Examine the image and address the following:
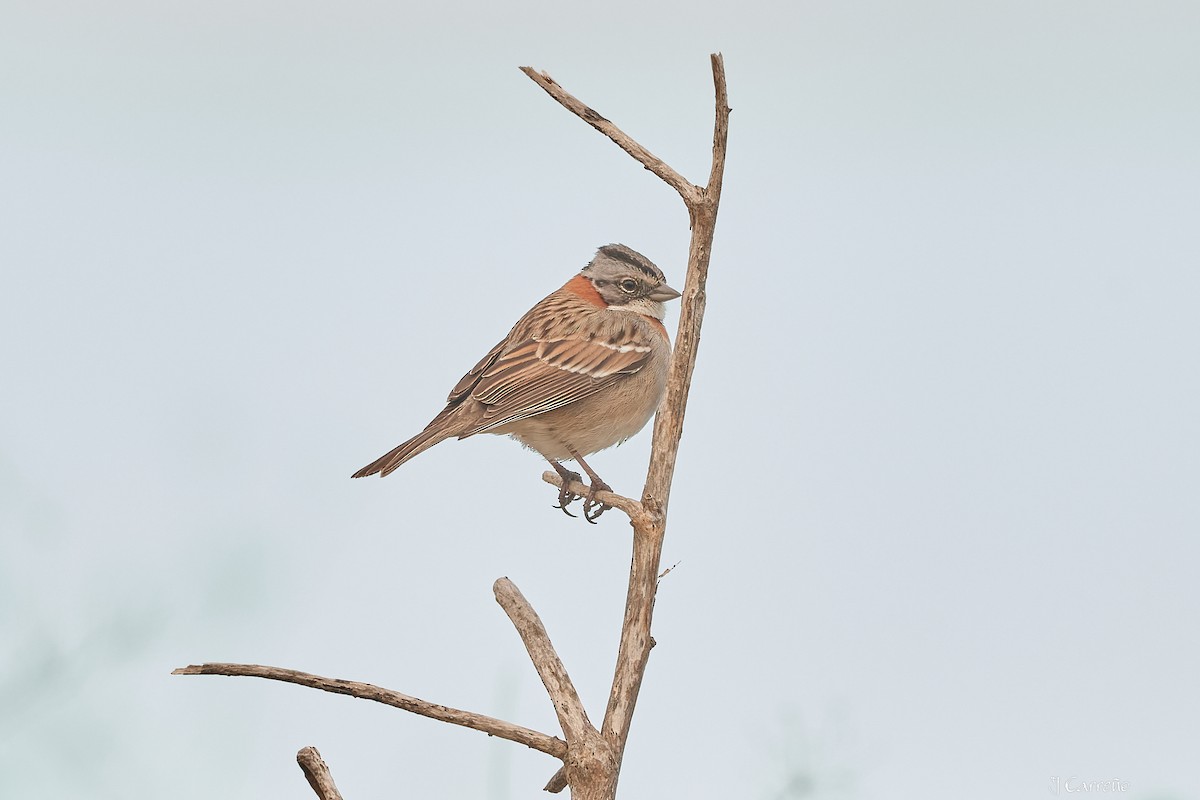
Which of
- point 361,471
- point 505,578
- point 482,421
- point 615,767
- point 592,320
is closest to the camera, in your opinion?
point 615,767

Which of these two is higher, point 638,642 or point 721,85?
point 721,85

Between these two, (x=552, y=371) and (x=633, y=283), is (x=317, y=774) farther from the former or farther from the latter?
(x=633, y=283)

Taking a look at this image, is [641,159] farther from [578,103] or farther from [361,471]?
[361,471]

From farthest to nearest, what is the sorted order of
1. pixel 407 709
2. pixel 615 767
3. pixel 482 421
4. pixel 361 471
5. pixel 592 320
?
1. pixel 592 320
2. pixel 482 421
3. pixel 361 471
4. pixel 615 767
5. pixel 407 709

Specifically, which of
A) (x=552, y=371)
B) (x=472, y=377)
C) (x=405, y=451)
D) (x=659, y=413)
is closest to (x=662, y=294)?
(x=552, y=371)

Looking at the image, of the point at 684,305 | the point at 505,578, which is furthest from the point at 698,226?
the point at 505,578

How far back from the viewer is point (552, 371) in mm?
5305

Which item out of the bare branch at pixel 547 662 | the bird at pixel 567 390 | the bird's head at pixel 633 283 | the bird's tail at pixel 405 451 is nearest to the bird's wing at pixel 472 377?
the bird at pixel 567 390

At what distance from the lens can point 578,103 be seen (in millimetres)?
4004

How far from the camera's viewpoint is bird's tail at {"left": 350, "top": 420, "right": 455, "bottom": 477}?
4.64 m

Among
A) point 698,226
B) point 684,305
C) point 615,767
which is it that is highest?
point 698,226

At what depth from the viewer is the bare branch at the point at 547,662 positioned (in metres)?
3.77

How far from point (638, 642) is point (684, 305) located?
1.08 meters

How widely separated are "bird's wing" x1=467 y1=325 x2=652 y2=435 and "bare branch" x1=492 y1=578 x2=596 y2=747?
45.9 inches
